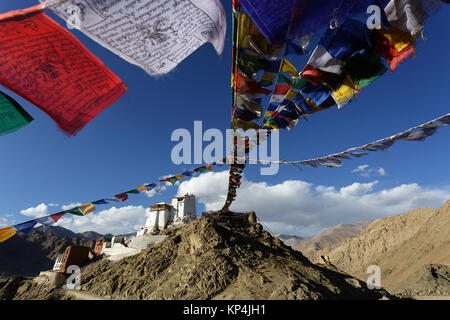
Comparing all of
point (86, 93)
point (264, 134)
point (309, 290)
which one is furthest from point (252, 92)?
point (309, 290)

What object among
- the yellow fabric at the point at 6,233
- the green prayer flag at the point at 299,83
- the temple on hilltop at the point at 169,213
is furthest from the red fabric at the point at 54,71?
the temple on hilltop at the point at 169,213

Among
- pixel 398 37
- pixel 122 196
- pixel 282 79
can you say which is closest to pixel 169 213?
pixel 122 196

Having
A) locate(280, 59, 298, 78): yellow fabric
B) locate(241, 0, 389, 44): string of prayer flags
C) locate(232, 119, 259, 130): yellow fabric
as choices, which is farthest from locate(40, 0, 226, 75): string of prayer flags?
locate(232, 119, 259, 130): yellow fabric

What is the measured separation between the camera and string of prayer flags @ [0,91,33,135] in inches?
105

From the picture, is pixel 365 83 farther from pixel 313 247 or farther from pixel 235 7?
pixel 313 247

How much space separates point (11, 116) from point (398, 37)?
6.20 m

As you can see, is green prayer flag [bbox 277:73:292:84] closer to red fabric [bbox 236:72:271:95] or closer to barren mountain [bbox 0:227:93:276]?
red fabric [bbox 236:72:271:95]

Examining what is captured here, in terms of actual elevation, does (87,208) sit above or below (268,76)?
below

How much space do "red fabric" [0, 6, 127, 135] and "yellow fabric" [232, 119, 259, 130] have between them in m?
4.81

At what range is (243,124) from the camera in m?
7.84

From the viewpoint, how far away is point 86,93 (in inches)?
120

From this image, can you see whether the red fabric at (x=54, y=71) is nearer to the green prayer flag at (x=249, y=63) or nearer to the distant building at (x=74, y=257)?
the green prayer flag at (x=249, y=63)

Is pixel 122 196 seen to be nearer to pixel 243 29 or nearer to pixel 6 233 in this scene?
pixel 6 233

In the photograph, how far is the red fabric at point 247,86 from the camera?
18.7ft
